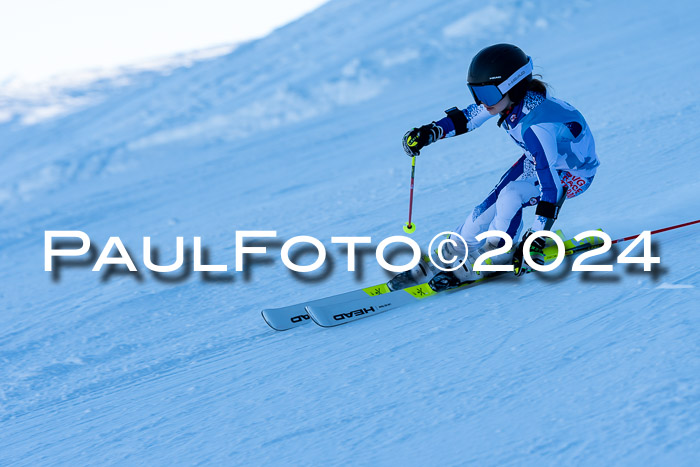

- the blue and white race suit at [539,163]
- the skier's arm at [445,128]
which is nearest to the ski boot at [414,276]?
the blue and white race suit at [539,163]

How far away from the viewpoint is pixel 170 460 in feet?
8.43

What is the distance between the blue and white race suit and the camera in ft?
10.8

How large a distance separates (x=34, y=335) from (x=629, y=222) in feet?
14.2

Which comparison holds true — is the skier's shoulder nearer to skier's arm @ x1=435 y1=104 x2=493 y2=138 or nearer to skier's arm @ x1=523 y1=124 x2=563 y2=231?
skier's arm @ x1=523 y1=124 x2=563 y2=231

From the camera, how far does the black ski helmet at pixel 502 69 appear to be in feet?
10.8

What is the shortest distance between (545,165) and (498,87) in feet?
1.56

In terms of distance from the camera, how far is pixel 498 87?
3316mm

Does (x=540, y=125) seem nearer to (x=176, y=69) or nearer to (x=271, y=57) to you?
(x=271, y=57)

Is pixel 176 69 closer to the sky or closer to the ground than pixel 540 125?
closer to the sky

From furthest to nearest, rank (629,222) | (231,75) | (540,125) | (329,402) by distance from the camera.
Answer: (231,75) → (629,222) → (540,125) → (329,402)

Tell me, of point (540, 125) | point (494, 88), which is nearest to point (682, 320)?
point (540, 125)

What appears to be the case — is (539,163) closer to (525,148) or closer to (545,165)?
(545,165)

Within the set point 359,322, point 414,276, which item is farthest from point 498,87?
point 359,322

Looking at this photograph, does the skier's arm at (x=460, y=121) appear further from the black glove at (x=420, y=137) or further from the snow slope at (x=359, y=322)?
the snow slope at (x=359, y=322)
